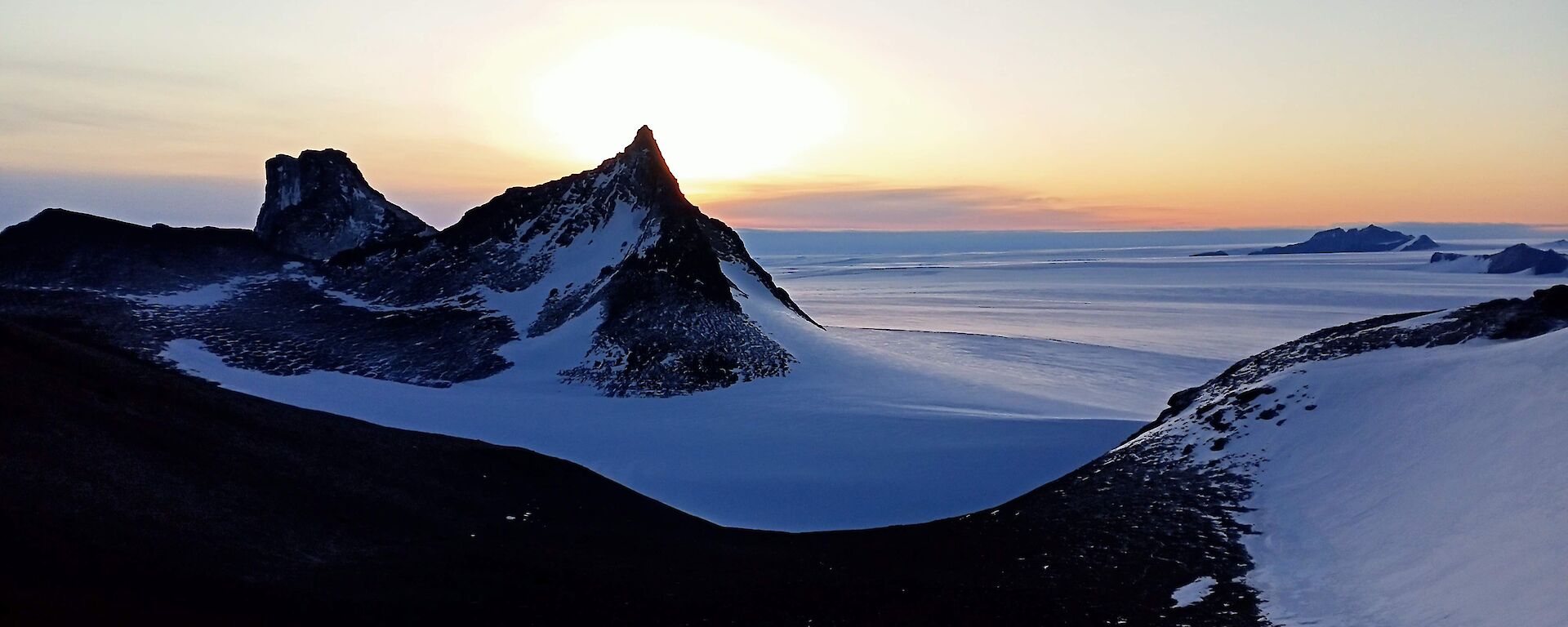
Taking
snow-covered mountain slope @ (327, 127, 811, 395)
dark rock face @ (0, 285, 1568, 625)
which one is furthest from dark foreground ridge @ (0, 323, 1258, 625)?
snow-covered mountain slope @ (327, 127, 811, 395)

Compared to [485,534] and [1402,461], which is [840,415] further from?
[1402,461]

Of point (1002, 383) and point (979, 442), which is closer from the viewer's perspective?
point (979, 442)

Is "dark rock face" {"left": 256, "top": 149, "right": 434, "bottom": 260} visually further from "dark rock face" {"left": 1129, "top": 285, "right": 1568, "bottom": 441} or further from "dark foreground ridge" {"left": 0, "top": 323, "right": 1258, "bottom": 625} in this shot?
"dark rock face" {"left": 1129, "top": 285, "right": 1568, "bottom": 441}

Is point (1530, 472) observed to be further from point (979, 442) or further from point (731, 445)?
point (731, 445)

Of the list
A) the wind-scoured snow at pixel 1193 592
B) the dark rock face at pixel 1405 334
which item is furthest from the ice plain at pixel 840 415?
the wind-scoured snow at pixel 1193 592

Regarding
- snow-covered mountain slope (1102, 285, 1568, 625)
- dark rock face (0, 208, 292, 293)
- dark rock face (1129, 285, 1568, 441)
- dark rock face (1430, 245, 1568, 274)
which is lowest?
snow-covered mountain slope (1102, 285, 1568, 625)

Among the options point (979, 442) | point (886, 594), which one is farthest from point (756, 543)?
point (979, 442)

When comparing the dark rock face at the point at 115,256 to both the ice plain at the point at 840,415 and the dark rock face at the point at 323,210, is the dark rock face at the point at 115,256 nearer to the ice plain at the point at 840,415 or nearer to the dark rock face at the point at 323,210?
the dark rock face at the point at 323,210
